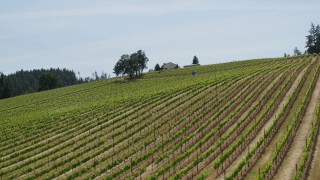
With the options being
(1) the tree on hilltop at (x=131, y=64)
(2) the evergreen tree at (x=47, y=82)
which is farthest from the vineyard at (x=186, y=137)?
(2) the evergreen tree at (x=47, y=82)

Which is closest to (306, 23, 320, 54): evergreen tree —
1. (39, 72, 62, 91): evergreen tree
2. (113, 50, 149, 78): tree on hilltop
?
(113, 50, 149, 78): tree on hilltop

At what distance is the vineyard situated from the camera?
29.2 metres

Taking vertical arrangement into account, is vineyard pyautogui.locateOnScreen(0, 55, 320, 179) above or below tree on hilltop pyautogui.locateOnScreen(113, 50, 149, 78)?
below

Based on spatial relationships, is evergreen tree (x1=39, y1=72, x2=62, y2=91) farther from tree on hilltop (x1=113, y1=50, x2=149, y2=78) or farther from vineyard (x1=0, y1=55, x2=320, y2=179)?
vineyard (x1=0, y1=55, x2=320, y2=179)

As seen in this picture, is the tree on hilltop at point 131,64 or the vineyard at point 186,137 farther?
the tree on hilltop at point 131,64

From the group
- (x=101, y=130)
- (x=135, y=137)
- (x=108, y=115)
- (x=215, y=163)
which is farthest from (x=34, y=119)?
(x=215, y=163)

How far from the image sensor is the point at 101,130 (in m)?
46.2

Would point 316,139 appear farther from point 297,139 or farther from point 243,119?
point 243,119

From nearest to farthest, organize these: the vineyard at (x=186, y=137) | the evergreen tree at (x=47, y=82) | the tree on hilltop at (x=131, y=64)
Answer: the vineyard at (x=186, y=137)
the tree on hilltop at (x=131, y=64)
the evergreen tree at (x=47, y=82)

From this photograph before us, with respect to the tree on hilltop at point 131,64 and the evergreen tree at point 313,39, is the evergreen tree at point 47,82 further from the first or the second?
the evergreen tree at point 313,39

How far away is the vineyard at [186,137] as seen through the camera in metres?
29.2

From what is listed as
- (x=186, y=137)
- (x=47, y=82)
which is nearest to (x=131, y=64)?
(x=47, y=82)

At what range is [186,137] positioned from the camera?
3709 centimetres

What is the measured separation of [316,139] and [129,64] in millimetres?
89932
